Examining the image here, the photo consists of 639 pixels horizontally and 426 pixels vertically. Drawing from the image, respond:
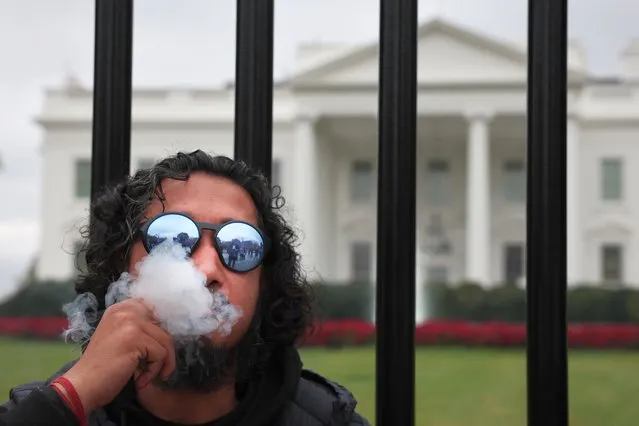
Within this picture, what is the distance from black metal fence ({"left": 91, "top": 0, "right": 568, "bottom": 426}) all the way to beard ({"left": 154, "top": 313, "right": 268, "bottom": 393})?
15 centimetres

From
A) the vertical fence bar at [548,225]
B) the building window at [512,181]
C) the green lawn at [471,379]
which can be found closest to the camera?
the vertical fence bar at [548,225]

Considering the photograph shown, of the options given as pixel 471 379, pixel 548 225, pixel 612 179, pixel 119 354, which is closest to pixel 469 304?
pixel 471 379

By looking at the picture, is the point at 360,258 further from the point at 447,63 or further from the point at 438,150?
the point at 447,63

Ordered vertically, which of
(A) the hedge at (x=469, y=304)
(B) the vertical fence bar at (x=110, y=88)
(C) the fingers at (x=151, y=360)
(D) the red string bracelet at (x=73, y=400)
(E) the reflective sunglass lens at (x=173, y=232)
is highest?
(B) the vertical fence bar at (x=110, y=88)

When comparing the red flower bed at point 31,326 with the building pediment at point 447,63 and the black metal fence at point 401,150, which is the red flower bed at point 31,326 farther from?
the black metal fence at point 401,150

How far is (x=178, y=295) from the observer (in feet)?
2.43

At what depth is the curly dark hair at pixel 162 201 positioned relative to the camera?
2.83 feet

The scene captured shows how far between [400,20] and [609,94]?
27.5m

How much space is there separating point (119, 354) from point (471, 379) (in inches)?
574

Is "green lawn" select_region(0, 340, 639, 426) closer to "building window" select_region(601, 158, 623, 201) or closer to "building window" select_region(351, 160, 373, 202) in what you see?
"building window" select_region(601, 158, 623, 201)

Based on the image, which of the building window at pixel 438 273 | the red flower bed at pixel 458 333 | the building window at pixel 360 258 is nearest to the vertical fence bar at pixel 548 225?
the red flower bed at pixel 458 333

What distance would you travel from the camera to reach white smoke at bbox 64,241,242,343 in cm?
74

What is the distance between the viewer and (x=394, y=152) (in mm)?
953

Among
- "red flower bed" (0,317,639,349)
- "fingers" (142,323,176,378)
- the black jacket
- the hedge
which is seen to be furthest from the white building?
"fingers" (142,323,176,378)
